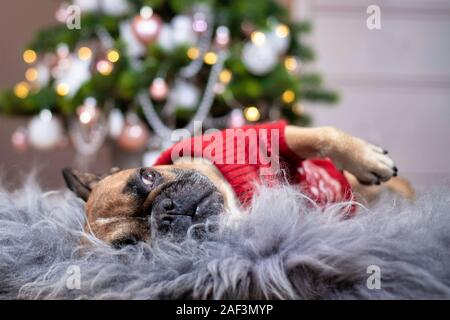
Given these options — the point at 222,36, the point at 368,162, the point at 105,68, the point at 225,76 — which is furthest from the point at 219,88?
the point at 368,162

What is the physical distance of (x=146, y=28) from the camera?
1934 mm

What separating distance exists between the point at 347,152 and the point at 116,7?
4.37 ft

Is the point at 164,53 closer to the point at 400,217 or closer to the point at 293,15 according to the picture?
the point at 293,15

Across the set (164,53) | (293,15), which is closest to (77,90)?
(164,53)

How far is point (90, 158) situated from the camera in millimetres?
2773

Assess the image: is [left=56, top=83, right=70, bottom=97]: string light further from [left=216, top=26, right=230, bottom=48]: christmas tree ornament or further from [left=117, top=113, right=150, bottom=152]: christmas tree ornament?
[left=216, top=26, right=230, bottom=48]: christmas tree ornament

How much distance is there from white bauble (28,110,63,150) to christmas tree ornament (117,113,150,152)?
0.24 meters

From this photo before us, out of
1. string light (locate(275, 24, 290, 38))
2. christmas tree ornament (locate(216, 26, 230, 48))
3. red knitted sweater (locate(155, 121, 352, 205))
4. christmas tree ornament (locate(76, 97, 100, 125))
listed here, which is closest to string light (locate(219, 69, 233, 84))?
christmas tree ornament (locate(216, 26, 230, 48))

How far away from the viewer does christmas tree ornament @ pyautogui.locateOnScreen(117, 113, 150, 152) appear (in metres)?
2.11

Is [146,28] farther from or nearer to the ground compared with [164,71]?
farther from the ground

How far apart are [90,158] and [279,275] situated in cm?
223

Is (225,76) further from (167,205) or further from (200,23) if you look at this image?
(167,205)

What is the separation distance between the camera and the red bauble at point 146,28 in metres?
1.93

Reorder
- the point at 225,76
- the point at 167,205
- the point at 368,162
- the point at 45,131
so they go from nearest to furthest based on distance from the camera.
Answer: the point at 167,205 < the point at 368,162 < the point at 225,76 < the point at 45,131
